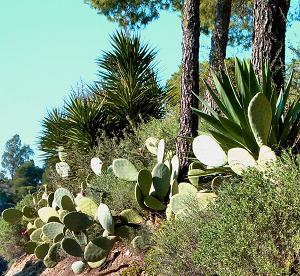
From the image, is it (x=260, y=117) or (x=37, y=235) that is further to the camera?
(x=37, y=235)

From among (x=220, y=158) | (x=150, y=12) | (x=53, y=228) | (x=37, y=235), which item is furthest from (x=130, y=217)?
(x=150, y=12)

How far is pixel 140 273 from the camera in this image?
955cm

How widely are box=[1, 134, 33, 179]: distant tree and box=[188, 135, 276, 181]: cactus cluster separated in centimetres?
11603

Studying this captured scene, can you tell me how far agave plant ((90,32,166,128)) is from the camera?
59.7 feet

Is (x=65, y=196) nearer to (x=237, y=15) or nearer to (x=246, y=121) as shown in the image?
(x=246, y=121)

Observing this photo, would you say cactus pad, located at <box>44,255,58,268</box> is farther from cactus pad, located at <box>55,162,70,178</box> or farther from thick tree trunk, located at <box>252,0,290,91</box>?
cactus pad, located at <box>55,162,70,178</box>

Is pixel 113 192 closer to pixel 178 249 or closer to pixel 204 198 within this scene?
pixel 204 198

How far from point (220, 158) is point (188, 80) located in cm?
314

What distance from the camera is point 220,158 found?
8992 mm

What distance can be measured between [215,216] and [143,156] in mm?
6240

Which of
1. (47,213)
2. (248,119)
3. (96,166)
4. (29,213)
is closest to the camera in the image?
(248,119)

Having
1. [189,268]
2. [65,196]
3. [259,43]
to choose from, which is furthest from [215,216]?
[65,196]

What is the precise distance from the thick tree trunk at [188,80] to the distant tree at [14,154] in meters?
113

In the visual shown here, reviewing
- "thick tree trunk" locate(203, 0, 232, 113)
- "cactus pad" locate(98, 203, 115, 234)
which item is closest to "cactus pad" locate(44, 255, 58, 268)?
"cactus pad" locate(98, 203, 115, 234)
